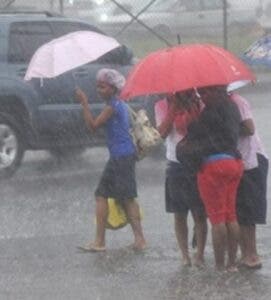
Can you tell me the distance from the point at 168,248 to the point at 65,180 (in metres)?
3.99

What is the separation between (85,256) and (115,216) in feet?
1.40

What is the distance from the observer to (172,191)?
8.70 m

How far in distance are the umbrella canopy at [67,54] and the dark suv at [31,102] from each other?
3854 mm

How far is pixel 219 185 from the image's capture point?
26.9 ft

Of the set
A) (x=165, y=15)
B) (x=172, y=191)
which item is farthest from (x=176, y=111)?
(x=165, y=15)

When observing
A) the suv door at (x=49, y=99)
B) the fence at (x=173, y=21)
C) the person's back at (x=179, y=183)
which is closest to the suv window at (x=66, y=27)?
the suv door at (x=49, y=99)

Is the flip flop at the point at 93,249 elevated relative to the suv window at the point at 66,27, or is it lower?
lower

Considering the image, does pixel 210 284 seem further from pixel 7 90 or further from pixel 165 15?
pixel 165 15

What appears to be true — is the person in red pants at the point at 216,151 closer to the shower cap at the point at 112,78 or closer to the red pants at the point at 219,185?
the red pants at the point at 219,185

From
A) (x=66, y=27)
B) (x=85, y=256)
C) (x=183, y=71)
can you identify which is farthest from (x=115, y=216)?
(x=66, y=27)

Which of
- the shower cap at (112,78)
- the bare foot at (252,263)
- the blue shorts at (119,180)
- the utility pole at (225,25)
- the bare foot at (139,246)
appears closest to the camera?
the bare foot at (252,263)

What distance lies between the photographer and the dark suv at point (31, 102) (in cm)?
1354

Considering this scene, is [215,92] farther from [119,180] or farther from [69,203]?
[69,203]

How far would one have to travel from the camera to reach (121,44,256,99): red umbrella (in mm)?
8031
